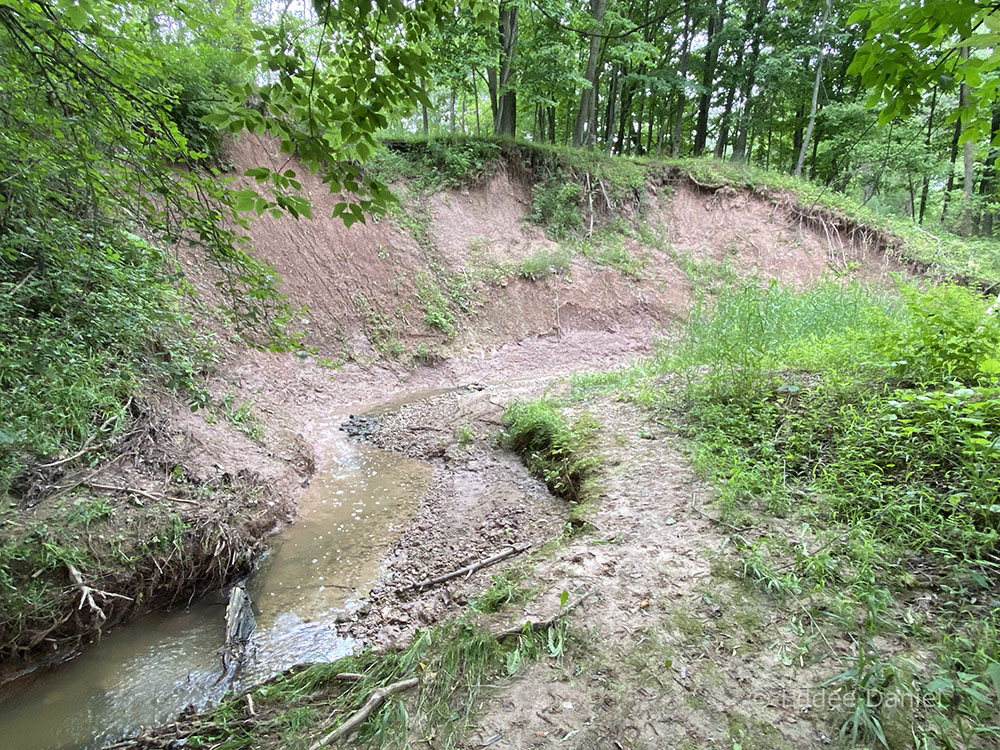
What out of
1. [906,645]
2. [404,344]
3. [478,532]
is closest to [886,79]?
[906,645]

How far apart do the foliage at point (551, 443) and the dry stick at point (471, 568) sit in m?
0.84

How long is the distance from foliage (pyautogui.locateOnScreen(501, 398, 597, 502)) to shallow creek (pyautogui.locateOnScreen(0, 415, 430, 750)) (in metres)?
1.56

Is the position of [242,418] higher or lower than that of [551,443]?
higher

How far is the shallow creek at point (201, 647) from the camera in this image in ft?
8.84

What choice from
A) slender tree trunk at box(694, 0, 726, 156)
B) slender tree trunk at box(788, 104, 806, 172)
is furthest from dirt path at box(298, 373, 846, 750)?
slender tree trunk at box(788, 104, 806, 172)

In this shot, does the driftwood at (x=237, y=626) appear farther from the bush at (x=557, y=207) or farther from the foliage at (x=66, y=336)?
the bush at (x=557, y=207)

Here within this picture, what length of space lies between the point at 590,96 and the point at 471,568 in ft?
53.2

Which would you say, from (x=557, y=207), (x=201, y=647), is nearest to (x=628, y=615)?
(x=201, y=647)

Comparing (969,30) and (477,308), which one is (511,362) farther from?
(969,30)

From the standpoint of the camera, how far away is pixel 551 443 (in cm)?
555

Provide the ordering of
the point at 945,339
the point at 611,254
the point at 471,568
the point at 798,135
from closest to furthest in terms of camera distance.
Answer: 1. the point at 945,339
2. the point at 471,568
3. the point at 611,254
4. the point at 798,135

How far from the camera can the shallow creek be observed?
8.84 ft

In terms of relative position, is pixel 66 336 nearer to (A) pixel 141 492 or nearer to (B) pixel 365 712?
(A) pixel 141 492

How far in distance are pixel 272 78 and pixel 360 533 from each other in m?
3.89
